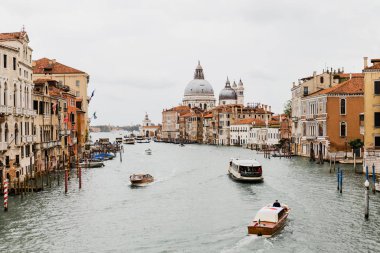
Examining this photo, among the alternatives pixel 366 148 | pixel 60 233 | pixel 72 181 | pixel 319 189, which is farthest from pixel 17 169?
pixel 366 148

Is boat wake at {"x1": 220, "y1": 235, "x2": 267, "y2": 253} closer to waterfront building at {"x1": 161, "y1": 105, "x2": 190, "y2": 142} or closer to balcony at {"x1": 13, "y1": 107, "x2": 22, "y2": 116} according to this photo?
balcony at {"x1": 13, "y1": 107, "x2": 22, "y2": 116}

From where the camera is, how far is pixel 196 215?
79.3 feet

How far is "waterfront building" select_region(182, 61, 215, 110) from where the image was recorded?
175375mm

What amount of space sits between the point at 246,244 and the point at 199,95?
158m

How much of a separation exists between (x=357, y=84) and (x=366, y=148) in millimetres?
15588

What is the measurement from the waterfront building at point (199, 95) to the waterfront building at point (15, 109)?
141 metres

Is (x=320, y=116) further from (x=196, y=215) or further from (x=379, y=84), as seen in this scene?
(x=196, y=215)

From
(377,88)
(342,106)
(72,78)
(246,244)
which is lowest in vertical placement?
(246,244)

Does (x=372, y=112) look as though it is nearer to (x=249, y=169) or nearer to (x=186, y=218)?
(x=249, y=169)

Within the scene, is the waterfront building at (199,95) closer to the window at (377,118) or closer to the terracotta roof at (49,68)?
the terracotta roof at (49,68)

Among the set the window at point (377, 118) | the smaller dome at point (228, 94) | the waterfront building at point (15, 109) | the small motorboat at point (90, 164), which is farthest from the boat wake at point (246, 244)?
the smaller dome at point (228, 94)

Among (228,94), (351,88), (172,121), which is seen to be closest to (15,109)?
(351,88)

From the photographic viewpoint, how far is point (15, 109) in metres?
30.8

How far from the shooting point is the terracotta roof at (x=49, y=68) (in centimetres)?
5753
